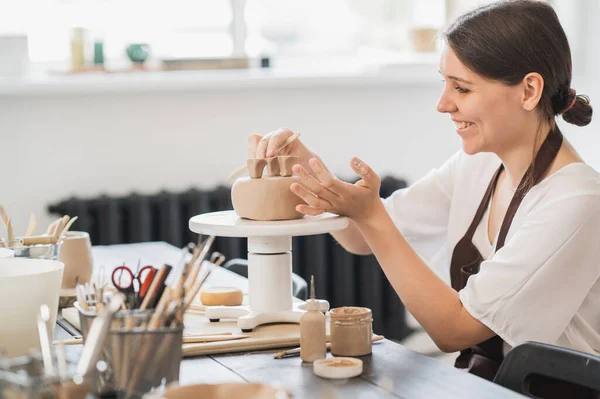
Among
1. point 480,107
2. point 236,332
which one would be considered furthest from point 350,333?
point 480,107

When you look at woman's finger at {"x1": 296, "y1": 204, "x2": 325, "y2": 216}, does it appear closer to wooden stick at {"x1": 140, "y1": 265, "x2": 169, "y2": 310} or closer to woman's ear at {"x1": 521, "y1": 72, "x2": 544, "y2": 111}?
wooden stick at {"x1": 140, "y1": 265, "x2": 169, "y2": 310}

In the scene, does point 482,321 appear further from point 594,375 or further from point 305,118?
point 305,118

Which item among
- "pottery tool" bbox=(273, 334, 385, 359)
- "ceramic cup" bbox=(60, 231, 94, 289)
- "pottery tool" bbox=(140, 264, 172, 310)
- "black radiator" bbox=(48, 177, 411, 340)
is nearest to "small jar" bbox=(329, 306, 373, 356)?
"pottery tool" bbox=(273, 334, 385, 359)

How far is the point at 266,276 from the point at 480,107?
552 mm

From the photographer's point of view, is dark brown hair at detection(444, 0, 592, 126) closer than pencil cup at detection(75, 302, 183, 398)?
No

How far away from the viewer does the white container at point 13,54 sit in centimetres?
302

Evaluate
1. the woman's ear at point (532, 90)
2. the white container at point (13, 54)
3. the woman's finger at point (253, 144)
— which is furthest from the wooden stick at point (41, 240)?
the white container at point (13, 54)

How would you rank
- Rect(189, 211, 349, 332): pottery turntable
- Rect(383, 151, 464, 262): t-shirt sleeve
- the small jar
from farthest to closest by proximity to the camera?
1. Rect(383, 151, 464, 262): t-shirt sleeve
2. Rect(189, 211, 349, 332): pottery turntable
3. the small jar

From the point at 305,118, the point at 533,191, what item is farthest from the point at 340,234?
the point at 305,118

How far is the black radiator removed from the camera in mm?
3068

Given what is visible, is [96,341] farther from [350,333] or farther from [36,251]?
[36,251]

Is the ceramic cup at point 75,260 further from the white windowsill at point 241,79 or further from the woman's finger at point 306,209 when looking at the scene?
the white windowsill at point 241,79

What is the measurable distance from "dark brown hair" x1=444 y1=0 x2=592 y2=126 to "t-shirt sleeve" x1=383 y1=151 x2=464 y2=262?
0.38 meters

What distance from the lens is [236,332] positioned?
149cm
